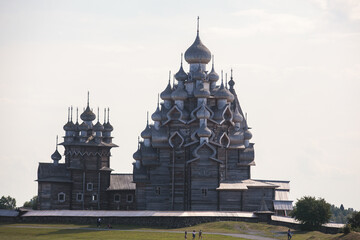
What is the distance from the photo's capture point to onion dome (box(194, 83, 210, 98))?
A: 8975 centimetres

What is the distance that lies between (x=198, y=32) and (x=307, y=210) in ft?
92.0

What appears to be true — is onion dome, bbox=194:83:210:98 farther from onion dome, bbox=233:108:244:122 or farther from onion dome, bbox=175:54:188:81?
onion dome, bbox=233:108:244:122

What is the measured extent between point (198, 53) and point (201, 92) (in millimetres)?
5440

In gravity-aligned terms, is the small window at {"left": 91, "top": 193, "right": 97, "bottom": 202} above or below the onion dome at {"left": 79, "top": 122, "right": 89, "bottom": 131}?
below

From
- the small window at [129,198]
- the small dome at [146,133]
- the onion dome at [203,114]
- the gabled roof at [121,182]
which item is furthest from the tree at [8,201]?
the onion dome at [203,114]

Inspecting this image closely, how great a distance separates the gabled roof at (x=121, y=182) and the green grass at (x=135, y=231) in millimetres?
22947

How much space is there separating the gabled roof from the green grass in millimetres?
22947

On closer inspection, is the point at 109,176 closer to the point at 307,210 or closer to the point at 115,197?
the point at 115,197

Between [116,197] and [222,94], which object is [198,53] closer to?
[222,94]

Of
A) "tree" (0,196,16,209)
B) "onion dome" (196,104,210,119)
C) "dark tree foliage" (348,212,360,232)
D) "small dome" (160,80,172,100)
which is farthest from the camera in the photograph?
"tree" (0,196,16,209)

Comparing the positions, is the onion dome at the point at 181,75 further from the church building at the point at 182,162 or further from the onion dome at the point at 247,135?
the onion dome at the point at 247,135

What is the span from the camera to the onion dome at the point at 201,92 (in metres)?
89.8

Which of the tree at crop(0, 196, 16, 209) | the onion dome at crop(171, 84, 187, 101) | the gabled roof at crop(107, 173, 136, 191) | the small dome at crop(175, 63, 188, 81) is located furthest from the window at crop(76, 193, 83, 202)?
the tree at crop(0, 196, 16, 209)

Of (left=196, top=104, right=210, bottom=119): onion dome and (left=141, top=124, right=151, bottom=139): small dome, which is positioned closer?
(left=196, top=104, right=210, bottom=119): onion dome
